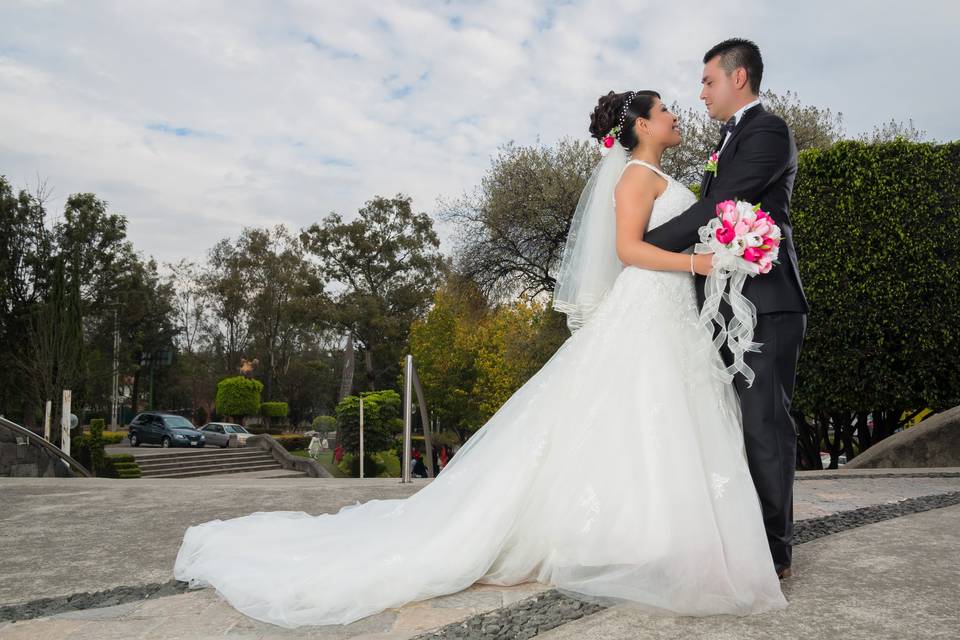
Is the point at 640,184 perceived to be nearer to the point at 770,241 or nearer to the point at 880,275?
the point at 770,241

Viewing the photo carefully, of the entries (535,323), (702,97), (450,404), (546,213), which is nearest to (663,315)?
(702,97)

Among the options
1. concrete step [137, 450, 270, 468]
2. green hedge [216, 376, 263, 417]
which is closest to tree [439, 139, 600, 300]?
concrete step [137, 450, 270, 468]

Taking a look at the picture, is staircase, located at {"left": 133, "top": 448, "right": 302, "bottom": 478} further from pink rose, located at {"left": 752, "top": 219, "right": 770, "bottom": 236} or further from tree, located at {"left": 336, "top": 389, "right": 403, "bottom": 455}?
pink rose, located at {"left": 752, "top": 219, "right": 770, "bottom": 236}

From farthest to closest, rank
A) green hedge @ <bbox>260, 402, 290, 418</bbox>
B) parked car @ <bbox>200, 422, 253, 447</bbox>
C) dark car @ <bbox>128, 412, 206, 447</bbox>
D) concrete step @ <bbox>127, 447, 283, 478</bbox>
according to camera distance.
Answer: green hedge @ <bbox>260, 402, 290, 418</bbox> < parked car @ <bbox>200, 422, 253, 447</bbox> < dark car @ <bbox>128, 412, 206, 447</bbox> < concrete step @ <bbox>127, 447, 283, 478</bbox>

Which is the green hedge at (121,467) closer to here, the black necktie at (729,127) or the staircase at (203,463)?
the staircase at (203,463)

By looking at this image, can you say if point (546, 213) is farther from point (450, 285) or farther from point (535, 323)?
point (535, 323)

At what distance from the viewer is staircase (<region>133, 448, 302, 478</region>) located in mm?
→ 22062

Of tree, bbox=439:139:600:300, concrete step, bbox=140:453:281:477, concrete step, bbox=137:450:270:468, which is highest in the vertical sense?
tree, bbox=439:139:600:300

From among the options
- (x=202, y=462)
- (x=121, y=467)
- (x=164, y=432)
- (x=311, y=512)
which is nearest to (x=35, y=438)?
(x=311, y=512)

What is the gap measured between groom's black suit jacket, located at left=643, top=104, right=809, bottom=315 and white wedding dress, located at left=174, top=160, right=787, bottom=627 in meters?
0.17

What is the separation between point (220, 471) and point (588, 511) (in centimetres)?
2307

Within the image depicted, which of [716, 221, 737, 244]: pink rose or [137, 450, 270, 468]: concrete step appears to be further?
[137, 450, 270, 468]: concrete step

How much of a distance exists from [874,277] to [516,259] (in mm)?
11967

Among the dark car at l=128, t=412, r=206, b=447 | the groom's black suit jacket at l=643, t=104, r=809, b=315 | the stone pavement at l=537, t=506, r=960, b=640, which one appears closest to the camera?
the stone pavement at l=537, t=506, r=960, b=640
